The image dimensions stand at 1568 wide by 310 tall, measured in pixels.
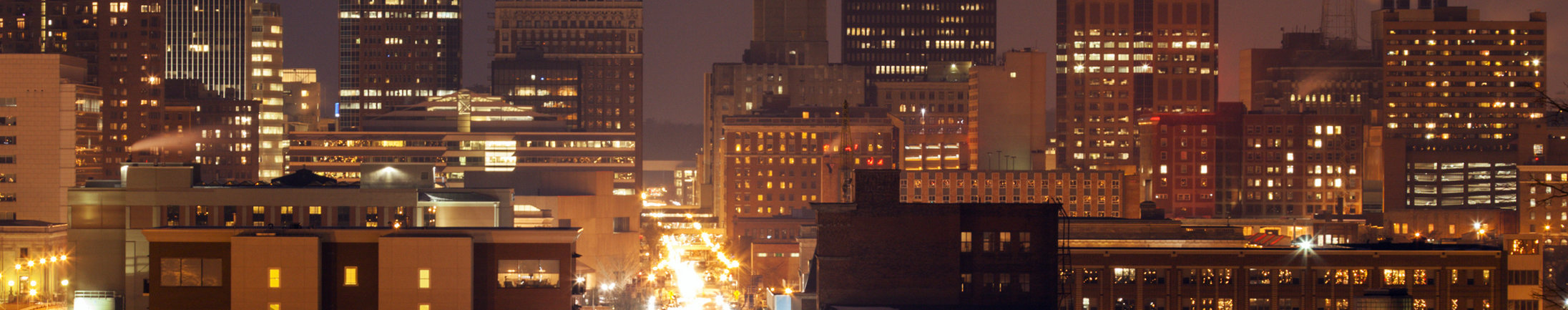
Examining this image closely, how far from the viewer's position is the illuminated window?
93.5m

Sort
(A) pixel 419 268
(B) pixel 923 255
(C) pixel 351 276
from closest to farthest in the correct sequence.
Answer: (A) pixel 419 268
(C) pixel 351 276
(B) pixel 923 255

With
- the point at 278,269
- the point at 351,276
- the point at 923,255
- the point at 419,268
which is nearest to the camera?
the point at 278,269

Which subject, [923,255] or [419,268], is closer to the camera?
[419,268]

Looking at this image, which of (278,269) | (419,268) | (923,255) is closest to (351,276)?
(278,269)

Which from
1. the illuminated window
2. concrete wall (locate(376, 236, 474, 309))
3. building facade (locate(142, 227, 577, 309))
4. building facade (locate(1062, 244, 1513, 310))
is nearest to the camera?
building facade (locate(142, 227, 577, 309))

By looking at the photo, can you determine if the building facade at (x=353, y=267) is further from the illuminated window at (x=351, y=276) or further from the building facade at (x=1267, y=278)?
the building facade at (x=1267, y=278)

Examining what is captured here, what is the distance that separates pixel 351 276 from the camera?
93625 mm

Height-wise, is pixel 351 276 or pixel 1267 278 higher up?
pixel 351 276

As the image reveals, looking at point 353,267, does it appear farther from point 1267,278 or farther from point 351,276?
point 1267,278

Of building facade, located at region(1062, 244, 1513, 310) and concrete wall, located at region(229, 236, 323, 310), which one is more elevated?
concrete wall, located at region(229, 236, 323, 310)

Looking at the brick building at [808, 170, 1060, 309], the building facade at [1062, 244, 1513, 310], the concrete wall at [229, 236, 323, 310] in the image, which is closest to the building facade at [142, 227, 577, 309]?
the concrete wall at [229, 236, 323, 310]

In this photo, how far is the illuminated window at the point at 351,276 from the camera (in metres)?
93.5

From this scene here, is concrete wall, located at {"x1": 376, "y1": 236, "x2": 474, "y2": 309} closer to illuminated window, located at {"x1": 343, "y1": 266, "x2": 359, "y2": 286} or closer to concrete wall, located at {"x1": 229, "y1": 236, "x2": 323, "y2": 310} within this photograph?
illuminated window, located at {"x1": 343, "y1": 266, "x2": 359, "y2": 286}

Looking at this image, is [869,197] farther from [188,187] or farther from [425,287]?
[188,187]
